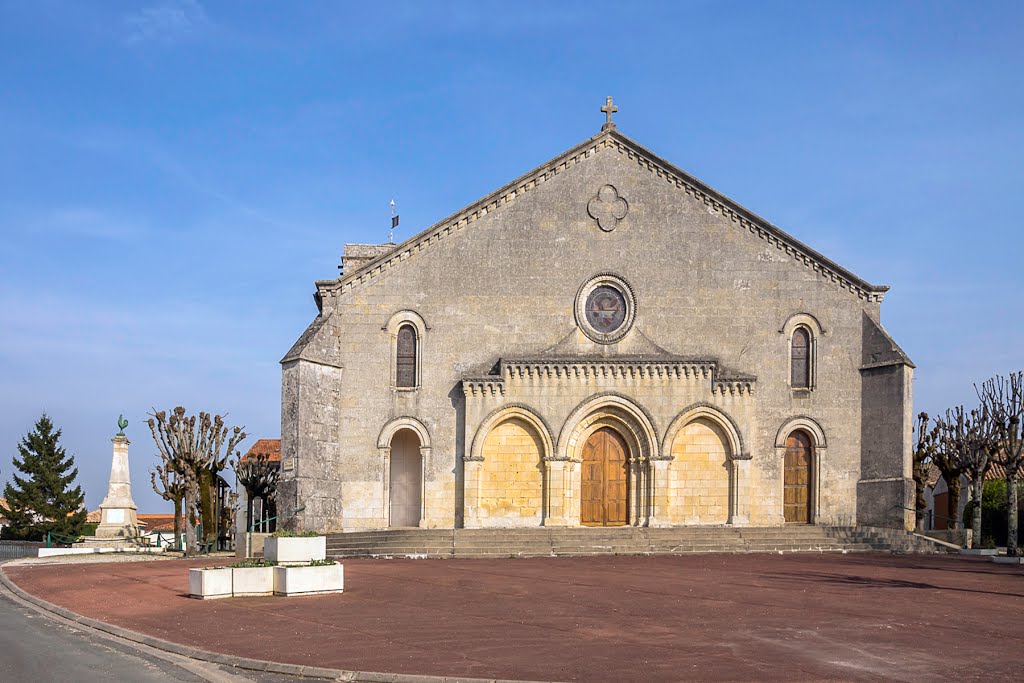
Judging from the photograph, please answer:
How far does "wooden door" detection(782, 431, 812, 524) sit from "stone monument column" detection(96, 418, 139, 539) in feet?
78.3

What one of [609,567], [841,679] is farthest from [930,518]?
[841,679]

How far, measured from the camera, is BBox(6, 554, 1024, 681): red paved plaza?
1371 centimetres

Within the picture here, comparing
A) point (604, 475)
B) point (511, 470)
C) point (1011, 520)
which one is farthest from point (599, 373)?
point (1011, 520)

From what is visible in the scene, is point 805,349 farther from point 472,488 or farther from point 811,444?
point 472,488

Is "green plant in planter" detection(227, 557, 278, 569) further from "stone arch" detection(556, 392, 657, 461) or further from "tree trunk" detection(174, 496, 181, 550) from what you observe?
"tree trunk" detection(174, 496, 181, 550)

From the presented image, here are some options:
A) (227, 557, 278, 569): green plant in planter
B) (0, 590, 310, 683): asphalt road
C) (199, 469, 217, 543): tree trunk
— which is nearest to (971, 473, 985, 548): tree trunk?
(227, 557, 278, 569): green plant in planter

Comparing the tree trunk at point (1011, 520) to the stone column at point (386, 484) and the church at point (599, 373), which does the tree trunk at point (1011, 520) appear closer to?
the church at point (599, 373)

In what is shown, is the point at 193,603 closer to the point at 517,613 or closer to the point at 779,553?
the point at 517,613

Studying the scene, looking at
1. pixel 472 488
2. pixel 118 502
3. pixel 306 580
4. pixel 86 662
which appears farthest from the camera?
pixel 118 502

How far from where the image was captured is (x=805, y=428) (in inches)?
1409

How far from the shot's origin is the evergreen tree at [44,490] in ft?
179

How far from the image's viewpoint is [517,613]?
18.5 metres

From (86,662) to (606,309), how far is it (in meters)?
24.7

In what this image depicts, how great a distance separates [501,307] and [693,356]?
21.2ft
